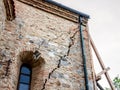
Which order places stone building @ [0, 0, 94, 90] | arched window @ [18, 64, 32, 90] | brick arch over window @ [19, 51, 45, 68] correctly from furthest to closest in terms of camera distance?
brick arch over window @ [19, 51, 45, 68] < arched window @ [18, 64, 32, 90] < stone building @ [0, 0, 94, 90]

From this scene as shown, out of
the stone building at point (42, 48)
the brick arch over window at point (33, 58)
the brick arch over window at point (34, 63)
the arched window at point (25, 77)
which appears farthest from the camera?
the brick arch over window at point (33, 58)

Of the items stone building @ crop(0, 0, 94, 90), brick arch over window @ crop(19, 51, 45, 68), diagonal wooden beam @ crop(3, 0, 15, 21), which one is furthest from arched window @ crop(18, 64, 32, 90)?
diagonal wooden beam @ crop(3, 0, 15, 21)

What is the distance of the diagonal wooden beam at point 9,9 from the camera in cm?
608

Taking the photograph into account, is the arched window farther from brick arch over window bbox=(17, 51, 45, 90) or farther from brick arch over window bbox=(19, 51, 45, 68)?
brick arch over window bbox=(19, 51, 45, 68)

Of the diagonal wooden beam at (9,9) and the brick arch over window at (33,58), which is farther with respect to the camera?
the brick arch over window at (33,58)

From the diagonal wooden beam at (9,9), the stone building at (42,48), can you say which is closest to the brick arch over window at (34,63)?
the stone building at (42,48)

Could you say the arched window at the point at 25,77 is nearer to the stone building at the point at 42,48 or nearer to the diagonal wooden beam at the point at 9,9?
the stone building at the point at 42,48

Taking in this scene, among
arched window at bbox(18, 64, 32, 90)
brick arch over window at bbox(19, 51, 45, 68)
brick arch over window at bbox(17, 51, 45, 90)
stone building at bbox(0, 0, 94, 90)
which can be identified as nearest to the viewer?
stone building at bbox(0, 0, 94, 90)

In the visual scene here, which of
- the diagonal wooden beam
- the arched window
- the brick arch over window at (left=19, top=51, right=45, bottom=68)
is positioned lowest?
the arched window

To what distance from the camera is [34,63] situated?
6496 millimetres

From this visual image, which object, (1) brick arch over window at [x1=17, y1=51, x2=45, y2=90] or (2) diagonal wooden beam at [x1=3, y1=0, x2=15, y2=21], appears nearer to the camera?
(2) diagonal wooden beam at [x1=3, y1=0, x2=15, y2=21]

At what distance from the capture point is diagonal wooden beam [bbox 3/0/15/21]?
6083 millimetres

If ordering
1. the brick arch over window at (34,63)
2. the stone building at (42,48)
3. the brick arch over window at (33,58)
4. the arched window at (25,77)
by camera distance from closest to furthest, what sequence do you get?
1. the stone building at (42,48)
2. the arched window at (25,77)
3. the brick arch over window at (34,63)
4. the brick arch over window at (33,58)

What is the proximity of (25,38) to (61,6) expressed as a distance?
207cm
